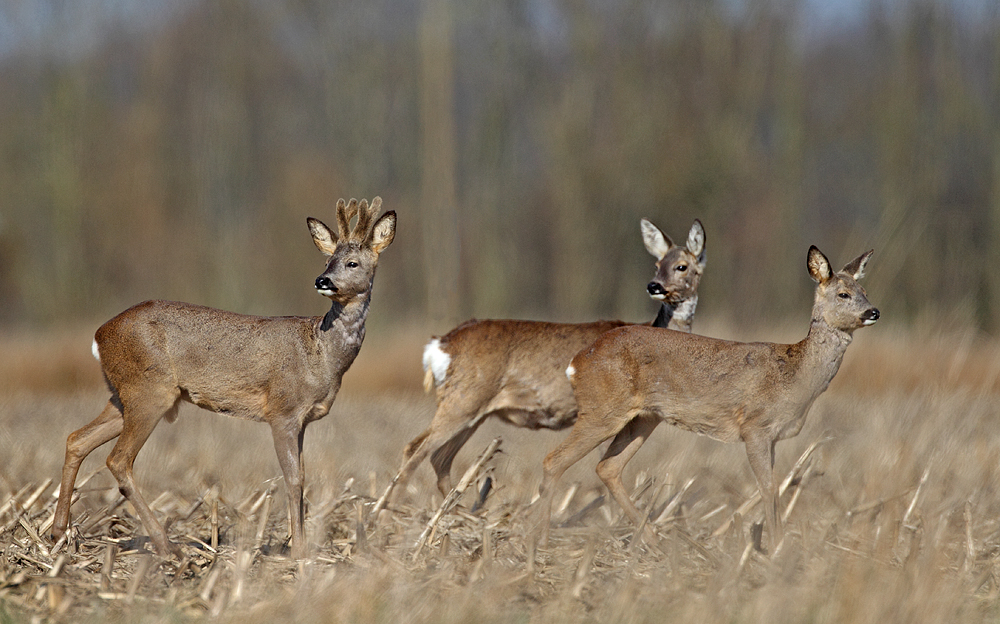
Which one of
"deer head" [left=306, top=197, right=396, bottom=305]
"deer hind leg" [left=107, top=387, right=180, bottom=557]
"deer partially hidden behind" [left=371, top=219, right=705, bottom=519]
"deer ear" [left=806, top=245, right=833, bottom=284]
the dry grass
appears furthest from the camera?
"deer partially hidden behind" [left=371, top=219, right=705, bottom=519]

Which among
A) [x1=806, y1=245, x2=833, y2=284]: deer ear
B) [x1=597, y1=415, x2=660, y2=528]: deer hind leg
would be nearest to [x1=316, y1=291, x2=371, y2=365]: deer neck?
[x1=597, y1=415, x2=660, y2=528]: deer hind leg

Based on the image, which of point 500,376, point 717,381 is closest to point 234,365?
point 500,376

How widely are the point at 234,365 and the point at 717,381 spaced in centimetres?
242

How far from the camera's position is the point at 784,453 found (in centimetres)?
787

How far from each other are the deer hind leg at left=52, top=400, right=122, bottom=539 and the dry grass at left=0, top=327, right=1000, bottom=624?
151 millimetres

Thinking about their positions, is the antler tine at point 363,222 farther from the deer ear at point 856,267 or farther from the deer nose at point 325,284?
the deer ear at point 856,267

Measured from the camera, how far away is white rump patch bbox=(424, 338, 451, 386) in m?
6.53

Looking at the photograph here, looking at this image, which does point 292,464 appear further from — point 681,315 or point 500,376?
point 681,315

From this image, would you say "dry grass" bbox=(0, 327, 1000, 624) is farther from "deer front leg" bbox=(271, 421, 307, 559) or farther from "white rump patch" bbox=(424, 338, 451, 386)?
"white rump patch" bbox=(424, 338, 451, 386)

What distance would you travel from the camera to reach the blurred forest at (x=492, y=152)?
1745 centimetres

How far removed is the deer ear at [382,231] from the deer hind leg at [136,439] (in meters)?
1.24

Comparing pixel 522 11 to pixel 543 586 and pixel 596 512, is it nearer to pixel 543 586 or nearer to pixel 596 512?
pixel 596 512

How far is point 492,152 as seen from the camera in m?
20.8

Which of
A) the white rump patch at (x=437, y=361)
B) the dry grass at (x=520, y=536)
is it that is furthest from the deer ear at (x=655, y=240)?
the white rump patch at (x=437, y=361)
